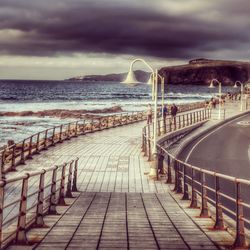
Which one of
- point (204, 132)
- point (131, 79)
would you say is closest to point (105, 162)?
point (131, 79)

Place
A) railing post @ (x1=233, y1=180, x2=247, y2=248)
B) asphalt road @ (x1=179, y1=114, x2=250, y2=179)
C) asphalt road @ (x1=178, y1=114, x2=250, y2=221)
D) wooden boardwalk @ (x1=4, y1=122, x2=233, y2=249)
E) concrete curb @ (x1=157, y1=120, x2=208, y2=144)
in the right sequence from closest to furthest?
railing post @ (x1=233, y1=180, x2=247, y2=248) → wooden boardwalk @ (x1=4, y1=122, x2=233, y2=249) → asphalt road @ (x1=178, y1=114, x2=250, y2=221) → asphalt road @ (x1=179, y1=114, x2=250, y2=179) → concrete curb @ (x1=157, y1=120, x2=208, y2=144)

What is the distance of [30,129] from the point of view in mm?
54406

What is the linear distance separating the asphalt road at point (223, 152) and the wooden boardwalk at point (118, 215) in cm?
471

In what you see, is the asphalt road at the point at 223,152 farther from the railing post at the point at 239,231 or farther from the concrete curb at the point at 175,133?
the railing post at the point at 239,231

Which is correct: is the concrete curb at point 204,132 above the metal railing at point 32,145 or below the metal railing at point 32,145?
below

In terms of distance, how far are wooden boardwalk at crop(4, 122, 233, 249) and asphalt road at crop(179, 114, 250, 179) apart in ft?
15.4

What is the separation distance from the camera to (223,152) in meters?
30.0

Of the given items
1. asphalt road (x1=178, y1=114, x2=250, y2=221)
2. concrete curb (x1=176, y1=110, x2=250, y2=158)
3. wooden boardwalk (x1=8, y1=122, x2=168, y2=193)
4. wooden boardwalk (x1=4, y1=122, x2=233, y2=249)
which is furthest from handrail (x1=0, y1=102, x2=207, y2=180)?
asphalt road (x1=178, y1=114, x2=250, y2=221)

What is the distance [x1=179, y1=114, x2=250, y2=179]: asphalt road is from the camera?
2426 centimetres

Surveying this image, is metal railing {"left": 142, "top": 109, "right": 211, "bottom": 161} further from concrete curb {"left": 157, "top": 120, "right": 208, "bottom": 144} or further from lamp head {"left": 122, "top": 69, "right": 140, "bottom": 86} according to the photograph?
lamp head {"left": 122, "top": 69, "right": 140, "bottom": 86}

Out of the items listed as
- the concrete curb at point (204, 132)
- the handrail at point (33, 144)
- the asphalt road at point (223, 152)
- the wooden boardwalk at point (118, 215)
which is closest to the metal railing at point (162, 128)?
the wooden boardwalk at point (118, 215)

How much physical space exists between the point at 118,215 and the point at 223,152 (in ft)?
69.2

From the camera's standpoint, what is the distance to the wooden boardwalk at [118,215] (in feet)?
23.5

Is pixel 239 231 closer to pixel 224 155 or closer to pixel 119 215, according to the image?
pixel 119 215
